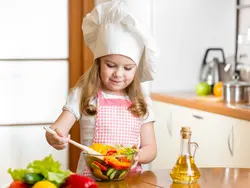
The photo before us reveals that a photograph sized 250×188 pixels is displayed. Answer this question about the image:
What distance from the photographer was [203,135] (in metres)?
3.54

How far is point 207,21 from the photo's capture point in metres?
4.24

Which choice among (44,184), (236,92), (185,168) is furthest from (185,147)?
(236,92)

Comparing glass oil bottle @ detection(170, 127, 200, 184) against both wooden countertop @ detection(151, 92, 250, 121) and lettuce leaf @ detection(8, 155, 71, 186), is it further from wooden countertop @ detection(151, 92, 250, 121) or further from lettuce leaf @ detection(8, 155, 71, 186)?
wooden countertop @ detection(151, 92, 250, 121)

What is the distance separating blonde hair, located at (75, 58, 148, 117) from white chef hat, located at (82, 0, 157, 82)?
7 cm

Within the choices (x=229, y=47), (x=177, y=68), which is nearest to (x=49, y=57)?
(x=177, y=68)

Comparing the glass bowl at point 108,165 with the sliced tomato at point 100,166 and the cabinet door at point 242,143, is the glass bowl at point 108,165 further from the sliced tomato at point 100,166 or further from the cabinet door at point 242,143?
the cabinet door at point 242,143

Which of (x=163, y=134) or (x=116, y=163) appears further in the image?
(x=163, y=134)

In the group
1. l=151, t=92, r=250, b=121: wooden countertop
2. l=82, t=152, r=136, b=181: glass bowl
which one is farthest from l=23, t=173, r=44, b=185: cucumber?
l=151, t=92, r=250, b=121: wooden countertop

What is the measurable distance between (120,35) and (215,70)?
6.17 ft

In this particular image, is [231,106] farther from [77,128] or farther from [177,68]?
[77,128]

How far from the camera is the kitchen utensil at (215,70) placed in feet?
13.5

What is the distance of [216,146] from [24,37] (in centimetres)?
150

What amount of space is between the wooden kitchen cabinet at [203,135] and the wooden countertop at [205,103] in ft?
0.09

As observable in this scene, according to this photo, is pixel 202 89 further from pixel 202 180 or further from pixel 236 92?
pixel 202 180
